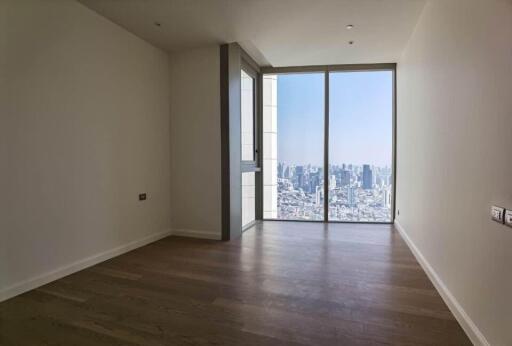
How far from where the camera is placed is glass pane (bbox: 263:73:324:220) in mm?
5098

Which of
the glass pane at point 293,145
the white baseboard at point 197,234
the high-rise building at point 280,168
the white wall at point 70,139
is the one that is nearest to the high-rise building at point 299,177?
the glass pane at point 293,145

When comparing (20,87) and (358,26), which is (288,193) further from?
(20,87)

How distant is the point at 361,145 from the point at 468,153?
3.17m

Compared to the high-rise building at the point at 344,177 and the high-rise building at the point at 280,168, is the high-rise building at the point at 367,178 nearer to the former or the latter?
the high-rise building at the point at 344,177

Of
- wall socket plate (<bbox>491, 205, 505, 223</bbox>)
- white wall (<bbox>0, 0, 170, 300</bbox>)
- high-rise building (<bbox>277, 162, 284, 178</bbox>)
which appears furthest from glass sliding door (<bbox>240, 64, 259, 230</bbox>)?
wall socket plate (<bbox>491, 205, 505, 223</bbox>)

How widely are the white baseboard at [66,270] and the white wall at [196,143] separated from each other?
0.68 meters

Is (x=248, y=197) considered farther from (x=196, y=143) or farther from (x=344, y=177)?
(x=344, y=177)

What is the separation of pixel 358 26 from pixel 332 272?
2.81 m

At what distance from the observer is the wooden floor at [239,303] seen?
1.76m

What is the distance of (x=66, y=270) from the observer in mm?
2693

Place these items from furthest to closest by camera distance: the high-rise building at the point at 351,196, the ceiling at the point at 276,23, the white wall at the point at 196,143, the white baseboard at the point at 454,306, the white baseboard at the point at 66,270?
the high-rise building at the point at 351,196 → the white wall at the point at 196,143 → the ceiling at the point at 276,23 → the white baseboard at the point at 66,270 → the white baseboard at the point at 454,306

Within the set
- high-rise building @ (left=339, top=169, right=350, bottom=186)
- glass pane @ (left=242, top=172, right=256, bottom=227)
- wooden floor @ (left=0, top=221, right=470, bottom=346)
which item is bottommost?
wooden floor @ (left=0, top=221, right=470, bottom=346)

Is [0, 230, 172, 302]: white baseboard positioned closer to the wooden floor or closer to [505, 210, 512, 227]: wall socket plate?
the wooden floor

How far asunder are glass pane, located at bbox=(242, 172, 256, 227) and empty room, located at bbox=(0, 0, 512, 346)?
4 centimetres
